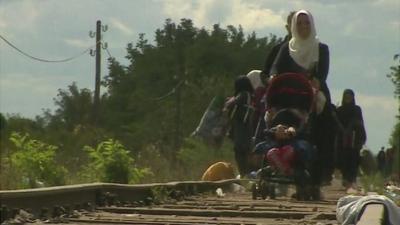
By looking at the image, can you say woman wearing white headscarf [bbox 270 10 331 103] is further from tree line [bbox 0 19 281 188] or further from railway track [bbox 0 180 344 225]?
tree line [bbox 0 19 281 188]

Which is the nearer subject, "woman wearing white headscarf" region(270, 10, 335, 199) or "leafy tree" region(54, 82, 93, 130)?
"woman wearing white headscarf" region(270, 10, 335, 199)

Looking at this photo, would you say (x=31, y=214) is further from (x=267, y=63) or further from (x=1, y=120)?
(x=1, y=120)

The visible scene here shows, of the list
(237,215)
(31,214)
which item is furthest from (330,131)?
(31,214)

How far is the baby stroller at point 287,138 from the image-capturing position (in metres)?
13.5

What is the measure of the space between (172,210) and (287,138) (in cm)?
297

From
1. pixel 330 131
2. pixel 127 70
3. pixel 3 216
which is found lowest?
pixel 3 216

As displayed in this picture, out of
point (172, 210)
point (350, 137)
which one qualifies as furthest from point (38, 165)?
point (172, 210)

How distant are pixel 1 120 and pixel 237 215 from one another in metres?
50.6

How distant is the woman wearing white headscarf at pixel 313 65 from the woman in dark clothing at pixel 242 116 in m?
3.06

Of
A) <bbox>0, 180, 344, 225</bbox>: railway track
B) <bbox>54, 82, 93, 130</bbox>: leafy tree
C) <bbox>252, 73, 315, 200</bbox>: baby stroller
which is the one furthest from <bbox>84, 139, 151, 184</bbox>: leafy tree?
<bbox>54, 82, 93, 130</bbox>: leafy tree

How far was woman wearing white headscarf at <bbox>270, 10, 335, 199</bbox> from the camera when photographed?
14.4m

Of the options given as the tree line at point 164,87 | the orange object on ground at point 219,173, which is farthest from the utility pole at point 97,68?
the orange object on ground at point 219,173

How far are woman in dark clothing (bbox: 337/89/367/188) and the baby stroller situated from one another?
12.8 ft

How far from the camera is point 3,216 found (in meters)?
8.52
